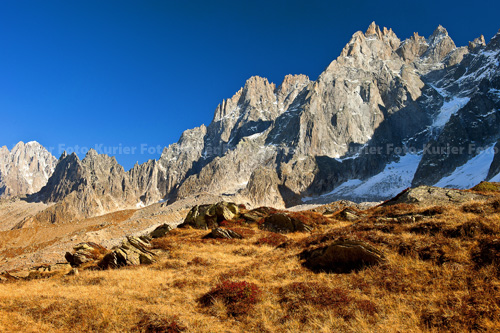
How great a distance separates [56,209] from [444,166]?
235m

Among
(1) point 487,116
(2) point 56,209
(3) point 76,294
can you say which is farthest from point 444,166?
(2) point 56,209

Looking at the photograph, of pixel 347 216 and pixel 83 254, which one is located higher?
pixel 347 216

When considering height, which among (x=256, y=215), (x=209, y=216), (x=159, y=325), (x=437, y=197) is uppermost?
(x=437, y=197)

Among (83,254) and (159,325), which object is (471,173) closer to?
(83,254)

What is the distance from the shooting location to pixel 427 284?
10359 millimetres

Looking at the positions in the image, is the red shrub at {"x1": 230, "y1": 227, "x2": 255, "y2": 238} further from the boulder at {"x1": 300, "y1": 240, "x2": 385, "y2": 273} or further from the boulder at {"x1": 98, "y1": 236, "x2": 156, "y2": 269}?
the boulder at {"x1": 300, "y1": 240, "x2": 385, "y2": 273}

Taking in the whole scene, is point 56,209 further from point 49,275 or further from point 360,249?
point 360,249

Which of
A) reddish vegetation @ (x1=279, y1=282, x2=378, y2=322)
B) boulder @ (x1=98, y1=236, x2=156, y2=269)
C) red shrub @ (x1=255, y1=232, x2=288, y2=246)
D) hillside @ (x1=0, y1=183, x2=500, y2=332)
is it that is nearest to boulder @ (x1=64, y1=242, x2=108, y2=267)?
boulder @ (x1=98, y1=236, x2=156, y2=269)

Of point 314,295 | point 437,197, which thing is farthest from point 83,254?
point 437,197

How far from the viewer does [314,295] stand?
37.5ft

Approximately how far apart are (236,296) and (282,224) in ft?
56.9

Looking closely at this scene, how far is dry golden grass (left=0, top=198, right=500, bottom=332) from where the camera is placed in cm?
900

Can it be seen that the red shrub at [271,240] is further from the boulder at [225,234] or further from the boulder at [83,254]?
the boulder at [83,254]

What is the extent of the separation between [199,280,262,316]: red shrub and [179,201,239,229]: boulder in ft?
66.0
